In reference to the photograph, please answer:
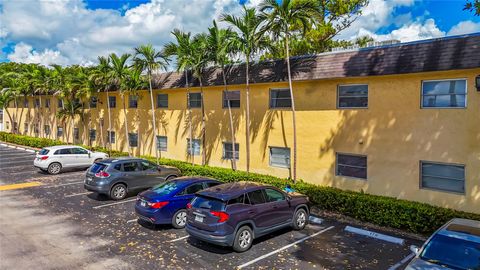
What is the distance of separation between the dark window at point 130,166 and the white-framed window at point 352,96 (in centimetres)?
943

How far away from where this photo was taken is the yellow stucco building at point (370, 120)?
1141 cm

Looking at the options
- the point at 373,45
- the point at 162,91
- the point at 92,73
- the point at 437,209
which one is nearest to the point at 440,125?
the point at 437,209

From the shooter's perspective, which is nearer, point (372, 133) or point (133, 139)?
point (372, 133)

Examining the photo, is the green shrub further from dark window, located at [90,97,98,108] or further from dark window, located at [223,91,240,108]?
dark window, located at [90,97,98,108]

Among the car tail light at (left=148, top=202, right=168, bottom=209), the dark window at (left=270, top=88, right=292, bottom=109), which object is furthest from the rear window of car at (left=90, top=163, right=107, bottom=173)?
the dark window at (left=270, top=88, right=292, bottom=109)

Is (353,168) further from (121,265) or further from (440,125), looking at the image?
(121,265)

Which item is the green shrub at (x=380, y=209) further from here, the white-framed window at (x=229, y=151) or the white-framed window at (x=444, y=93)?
the white-framed window at (x=444, y=93)

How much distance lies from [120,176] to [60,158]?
329 inches

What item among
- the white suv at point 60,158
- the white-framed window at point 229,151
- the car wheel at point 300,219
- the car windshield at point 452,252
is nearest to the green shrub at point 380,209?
the car wheel at point 300,219

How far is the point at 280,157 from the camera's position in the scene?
16.4m

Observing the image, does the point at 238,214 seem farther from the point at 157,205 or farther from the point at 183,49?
the point at 183,49

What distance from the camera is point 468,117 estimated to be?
11.2 meters

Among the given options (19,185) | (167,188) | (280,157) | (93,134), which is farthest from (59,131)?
(167,188)

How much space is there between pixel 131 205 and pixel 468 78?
1340 centimetres
